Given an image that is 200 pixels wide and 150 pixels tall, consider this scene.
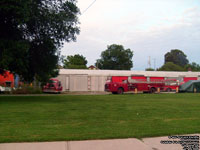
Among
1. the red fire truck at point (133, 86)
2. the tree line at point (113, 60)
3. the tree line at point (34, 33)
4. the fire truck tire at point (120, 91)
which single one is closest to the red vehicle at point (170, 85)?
the red fire truck at point (133, 86)

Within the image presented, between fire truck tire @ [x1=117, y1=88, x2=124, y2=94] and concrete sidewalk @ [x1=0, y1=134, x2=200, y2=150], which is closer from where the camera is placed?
concrete sidewalk @ [x1=0, y1=134, x2=200, y2=150]

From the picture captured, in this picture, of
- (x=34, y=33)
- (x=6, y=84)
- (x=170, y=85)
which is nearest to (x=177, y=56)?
(x=170, y=85)

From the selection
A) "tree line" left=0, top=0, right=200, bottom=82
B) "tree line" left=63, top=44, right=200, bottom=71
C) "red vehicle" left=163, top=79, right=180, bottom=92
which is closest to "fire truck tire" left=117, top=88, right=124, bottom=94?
"red vehicle" left=163, top=79, right=180, bottom=92

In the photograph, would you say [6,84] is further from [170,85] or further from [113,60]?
[113,60]

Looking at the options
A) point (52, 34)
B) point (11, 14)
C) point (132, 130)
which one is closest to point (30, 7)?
point (11, 14)

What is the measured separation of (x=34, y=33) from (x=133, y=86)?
657 inches

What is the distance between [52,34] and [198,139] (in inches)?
652

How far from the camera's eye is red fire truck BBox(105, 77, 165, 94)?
32969 millimetres

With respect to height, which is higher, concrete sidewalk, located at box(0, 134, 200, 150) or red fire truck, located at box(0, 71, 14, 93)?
red fire truck, located at box(0, 71, 14, 93)

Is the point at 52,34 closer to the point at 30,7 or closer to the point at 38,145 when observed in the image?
the point at 30,7

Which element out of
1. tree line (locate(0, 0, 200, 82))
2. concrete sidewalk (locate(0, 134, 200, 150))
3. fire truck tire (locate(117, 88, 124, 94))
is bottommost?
concrete sidewalk (locate(0, 134, 200, 150))

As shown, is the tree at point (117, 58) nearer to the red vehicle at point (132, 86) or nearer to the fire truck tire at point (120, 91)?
the red vehicle at point (132, 86)

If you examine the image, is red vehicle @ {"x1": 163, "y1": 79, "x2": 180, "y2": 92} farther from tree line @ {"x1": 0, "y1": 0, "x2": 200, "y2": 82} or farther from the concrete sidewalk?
the concrete sidewalk

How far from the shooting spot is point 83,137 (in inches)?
283
